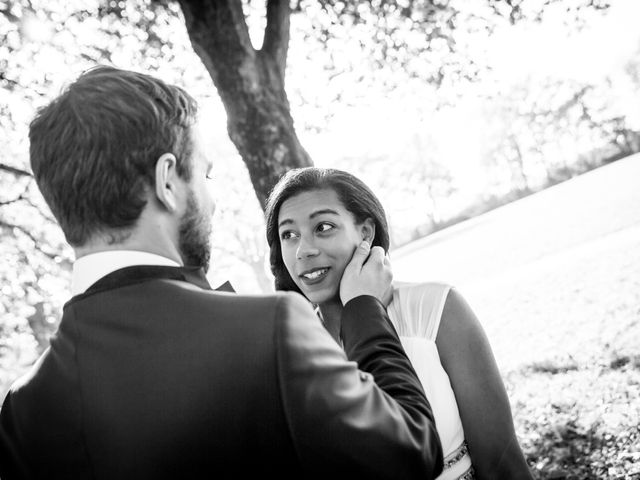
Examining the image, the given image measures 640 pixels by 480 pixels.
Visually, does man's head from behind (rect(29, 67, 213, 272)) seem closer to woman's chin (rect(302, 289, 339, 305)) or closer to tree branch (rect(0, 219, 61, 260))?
woman's chin (rect(302, 289, 339, 305))

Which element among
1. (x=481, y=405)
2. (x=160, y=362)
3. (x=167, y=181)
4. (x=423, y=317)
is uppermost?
(x=167, y=181)

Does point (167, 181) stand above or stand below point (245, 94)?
below

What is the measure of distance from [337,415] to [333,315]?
2.23 m

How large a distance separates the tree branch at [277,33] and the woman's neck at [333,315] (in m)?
3.23

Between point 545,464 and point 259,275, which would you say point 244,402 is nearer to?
point 545,464

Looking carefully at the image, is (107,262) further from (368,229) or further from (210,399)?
(368,229)

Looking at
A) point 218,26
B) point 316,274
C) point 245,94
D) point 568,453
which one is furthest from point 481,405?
point 218,26

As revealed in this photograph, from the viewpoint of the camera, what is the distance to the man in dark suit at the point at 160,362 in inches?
56.5

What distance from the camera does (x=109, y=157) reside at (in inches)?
64.4

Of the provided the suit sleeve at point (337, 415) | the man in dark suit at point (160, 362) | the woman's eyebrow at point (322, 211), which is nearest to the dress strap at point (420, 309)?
the woman's eyebrow at point (322, 211)

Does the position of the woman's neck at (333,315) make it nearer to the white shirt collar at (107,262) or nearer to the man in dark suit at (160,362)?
the man in dark suit at (160,362)

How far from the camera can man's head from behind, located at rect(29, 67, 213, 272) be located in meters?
1.64

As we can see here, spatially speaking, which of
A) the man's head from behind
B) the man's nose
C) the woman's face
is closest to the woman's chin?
the woman's face

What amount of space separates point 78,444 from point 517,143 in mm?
91269
